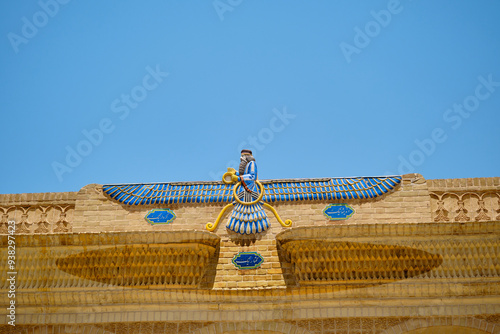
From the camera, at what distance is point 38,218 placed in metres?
10.9

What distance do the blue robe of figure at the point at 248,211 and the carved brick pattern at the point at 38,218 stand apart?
2493mm

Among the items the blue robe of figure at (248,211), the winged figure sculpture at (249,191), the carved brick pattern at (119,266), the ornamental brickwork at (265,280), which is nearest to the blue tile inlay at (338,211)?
the winged figure sculpture at (249,191)

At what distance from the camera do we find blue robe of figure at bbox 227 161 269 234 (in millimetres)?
10391

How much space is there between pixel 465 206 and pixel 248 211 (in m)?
3.12

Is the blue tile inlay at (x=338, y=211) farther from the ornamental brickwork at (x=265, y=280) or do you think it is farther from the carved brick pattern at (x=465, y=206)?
the carved brick pattern at (x=465, y=206)

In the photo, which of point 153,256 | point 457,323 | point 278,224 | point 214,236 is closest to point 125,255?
point 153,256

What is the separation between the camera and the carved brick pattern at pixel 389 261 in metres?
9.73

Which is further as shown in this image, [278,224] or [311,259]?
[278,224]

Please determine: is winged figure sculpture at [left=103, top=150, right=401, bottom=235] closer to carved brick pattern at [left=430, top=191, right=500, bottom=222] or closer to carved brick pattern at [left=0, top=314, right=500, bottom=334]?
carved brick pattern at [left=430, top=191, right=500, bottom=222]

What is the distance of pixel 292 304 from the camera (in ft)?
32.5

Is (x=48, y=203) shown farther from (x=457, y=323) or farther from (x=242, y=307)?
(x=457, y=323)

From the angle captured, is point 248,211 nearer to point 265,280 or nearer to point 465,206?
point 265,280

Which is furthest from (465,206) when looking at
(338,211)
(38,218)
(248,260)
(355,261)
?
(38,218)

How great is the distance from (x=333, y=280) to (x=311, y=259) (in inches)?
16.4
